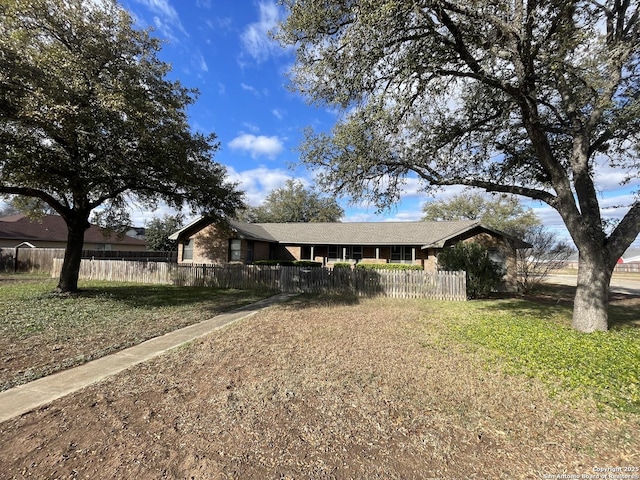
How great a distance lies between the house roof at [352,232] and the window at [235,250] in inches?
36.9

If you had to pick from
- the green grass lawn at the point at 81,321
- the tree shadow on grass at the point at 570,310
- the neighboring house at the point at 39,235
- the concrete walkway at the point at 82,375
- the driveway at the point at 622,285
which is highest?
the neighboring house at the point at 39,235

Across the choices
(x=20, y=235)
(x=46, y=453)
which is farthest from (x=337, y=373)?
(x=20, y=235)

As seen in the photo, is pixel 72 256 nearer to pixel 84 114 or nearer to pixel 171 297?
pixel 171 297

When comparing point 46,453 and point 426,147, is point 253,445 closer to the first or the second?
point 46,453

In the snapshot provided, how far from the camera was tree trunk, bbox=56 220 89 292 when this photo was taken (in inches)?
478

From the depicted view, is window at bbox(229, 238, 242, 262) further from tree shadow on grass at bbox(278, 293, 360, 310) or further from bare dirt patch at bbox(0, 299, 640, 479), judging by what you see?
bare dirt patch at bbox(0, 299, 640, 479)

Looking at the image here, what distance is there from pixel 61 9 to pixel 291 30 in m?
7.49

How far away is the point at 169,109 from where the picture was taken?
384 inches

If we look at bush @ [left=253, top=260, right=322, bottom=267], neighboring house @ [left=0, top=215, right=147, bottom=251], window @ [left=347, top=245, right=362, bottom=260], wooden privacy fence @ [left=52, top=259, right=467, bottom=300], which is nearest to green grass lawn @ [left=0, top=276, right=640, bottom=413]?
wooden privacy fence @ [left=52, top=259, right=467, bottom=300]

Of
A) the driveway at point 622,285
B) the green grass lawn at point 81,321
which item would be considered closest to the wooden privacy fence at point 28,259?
the green grass lawn at point 81,321

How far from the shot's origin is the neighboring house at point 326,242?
2200 cm

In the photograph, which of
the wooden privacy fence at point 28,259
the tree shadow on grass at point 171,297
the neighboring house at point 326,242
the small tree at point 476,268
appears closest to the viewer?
the tree shadow on grass at point 171,297

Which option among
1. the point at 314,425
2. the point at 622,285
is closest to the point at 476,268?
the point at 314,425

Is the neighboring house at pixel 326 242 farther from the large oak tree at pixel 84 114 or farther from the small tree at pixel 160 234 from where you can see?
the small tree at pixel 160 234
